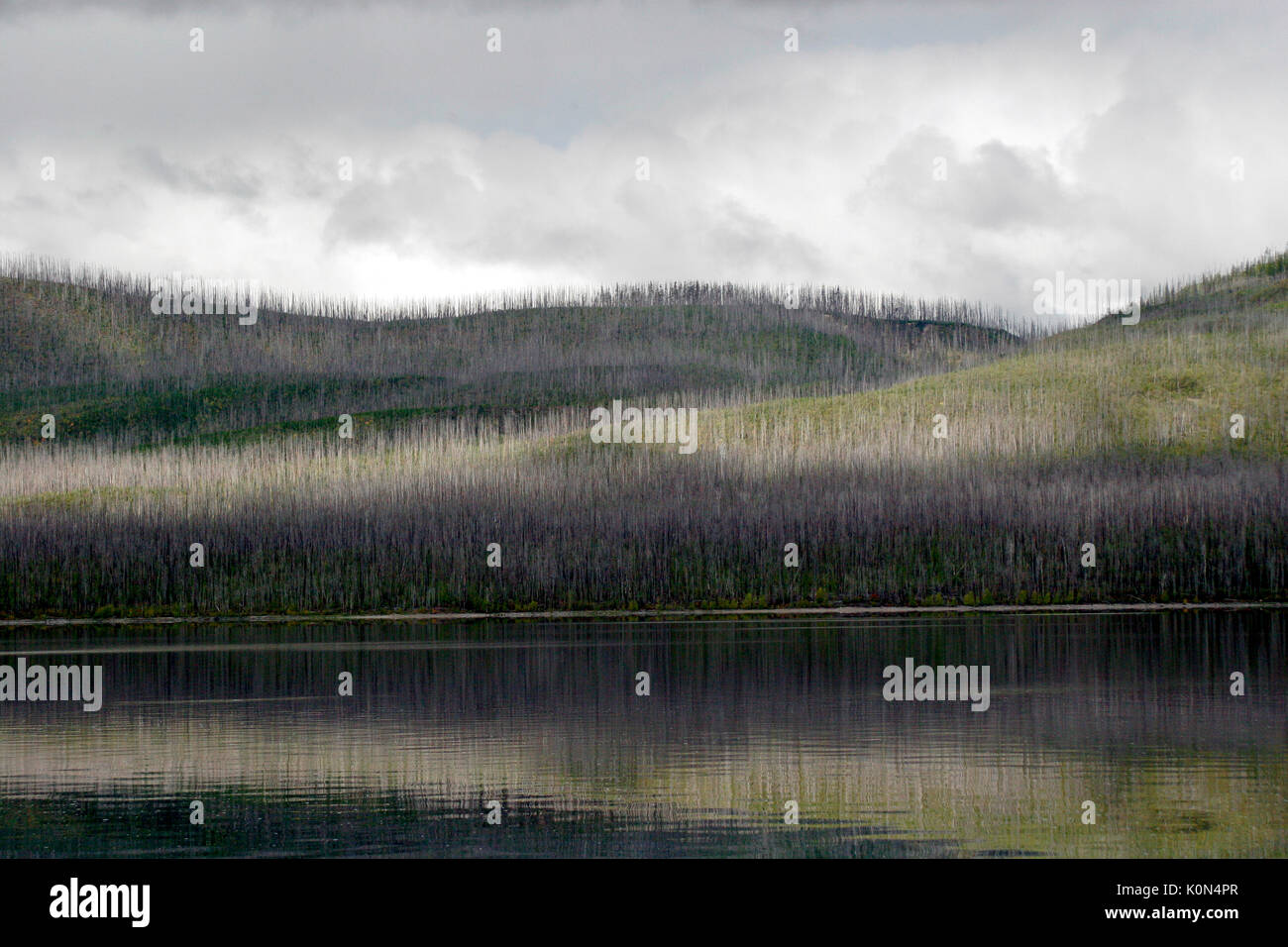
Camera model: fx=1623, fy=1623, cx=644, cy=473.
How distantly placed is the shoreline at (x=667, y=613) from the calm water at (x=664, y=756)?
10121 millimetres

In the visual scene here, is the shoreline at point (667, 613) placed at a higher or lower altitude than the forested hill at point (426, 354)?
lower

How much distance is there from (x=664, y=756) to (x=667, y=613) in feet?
72.3

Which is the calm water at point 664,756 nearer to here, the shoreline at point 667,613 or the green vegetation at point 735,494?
the shoreline at point 667,613

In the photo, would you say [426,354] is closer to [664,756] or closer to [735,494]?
[735,494]

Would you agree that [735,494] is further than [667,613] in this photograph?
Yes

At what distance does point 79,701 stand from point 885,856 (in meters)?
13.2

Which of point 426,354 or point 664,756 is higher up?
point 426,354

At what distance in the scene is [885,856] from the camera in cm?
1039

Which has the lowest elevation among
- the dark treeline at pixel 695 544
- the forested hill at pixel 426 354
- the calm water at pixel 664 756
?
the calm water at pixel 664 756

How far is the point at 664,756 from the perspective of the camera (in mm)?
14648

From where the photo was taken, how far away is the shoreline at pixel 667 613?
35969mm

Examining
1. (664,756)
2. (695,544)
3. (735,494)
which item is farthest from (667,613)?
(664,756)

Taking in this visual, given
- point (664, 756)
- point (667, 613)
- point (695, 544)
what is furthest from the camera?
point (695, 544)

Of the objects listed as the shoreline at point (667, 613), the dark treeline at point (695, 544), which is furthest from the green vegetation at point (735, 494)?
the shoreline at point (667, 613)
